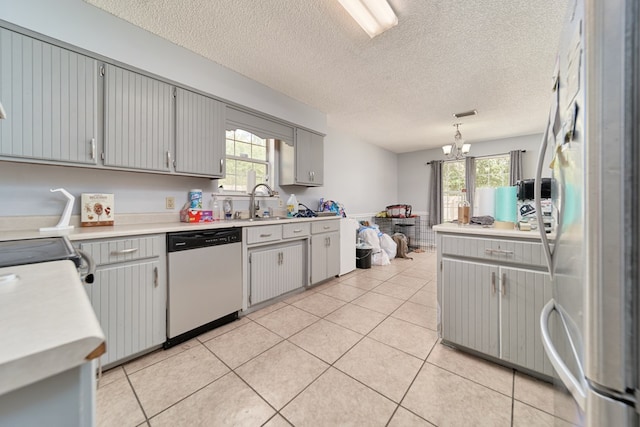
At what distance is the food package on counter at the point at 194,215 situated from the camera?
2250 mm

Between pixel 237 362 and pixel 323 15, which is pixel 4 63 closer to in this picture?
pixel 323 15

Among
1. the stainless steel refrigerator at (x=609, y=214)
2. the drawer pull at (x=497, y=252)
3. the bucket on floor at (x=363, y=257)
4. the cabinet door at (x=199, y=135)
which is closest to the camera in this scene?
the stainless steel refrigerator at (x=609, y=214)

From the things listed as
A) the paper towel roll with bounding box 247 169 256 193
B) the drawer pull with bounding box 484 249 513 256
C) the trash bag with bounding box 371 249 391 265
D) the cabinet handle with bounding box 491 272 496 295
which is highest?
the paper towel roll with bounding box 247 169 256 193

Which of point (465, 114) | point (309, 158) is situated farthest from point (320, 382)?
point (465, 114)

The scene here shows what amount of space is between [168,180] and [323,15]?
6.51ft

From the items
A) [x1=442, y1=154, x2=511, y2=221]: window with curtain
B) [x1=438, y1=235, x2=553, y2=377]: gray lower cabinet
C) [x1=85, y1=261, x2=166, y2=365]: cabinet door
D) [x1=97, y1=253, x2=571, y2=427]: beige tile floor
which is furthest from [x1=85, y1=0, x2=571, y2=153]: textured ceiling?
[x1=97, y1=253, x2=571, y2=427]: beige tile floor

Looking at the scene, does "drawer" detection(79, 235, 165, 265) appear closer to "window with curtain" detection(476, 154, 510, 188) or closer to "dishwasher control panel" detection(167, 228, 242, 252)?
"dishwasher control panel" detection(167, 228, 242, 252)

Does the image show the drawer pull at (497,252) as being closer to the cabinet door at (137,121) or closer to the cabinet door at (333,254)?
the cabinet door at (333,254)

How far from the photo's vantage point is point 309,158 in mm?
3387

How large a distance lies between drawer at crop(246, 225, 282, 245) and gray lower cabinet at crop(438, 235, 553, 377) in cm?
159

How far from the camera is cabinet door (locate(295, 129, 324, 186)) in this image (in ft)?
10.6

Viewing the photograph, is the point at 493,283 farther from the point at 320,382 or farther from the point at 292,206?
the point at 292,206

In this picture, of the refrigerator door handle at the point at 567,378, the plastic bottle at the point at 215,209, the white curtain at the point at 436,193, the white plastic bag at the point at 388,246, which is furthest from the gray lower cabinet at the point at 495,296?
the white curtain at the point at 436,193

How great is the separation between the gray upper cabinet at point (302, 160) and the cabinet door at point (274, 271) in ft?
3.23
